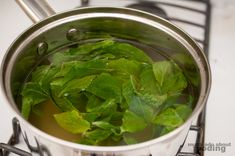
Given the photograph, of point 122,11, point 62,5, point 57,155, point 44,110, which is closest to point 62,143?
point 57,155

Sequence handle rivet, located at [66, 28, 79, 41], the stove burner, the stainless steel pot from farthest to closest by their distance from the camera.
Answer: the stove burner, handle rivet, located at [66, 28, 79, 41], the stainless steel pot

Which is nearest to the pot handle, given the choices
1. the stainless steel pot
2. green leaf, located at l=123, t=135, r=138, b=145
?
the stainless steel pot

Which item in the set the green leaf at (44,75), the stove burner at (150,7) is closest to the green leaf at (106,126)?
the green leaf at (44,75)

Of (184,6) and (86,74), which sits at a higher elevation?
(184,6)

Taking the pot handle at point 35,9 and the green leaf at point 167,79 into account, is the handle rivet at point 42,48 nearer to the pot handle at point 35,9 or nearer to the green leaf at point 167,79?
the pot handle at point 35,9

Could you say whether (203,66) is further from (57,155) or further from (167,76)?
(57,155)

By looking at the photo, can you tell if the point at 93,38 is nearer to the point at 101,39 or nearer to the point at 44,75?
the point at 101,39

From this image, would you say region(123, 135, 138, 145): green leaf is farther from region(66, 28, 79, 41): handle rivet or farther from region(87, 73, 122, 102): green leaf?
region(66, 28, 79, 41): handle rivet
